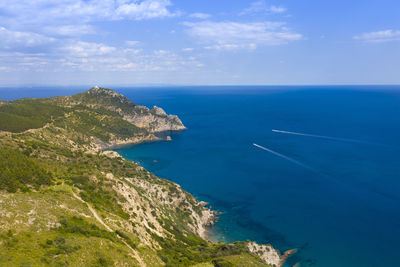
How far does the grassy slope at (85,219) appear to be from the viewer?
1251 inches

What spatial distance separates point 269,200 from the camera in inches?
3698

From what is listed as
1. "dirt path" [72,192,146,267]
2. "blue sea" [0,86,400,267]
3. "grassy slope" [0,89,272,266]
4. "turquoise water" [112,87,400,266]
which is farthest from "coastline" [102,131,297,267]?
"dirt path" [72,192,146,267]

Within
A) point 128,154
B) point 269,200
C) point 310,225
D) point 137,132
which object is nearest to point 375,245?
point 310,225

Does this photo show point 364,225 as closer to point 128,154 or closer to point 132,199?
point 132,199

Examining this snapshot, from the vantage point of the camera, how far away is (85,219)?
4038 centimetres

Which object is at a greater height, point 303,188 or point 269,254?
point 303,188

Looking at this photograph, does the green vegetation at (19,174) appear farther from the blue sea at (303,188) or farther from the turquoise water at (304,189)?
the turquoise water at (304,189)

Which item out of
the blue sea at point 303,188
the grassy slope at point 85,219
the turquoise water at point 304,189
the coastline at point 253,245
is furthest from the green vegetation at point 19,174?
the turquoise water at point 304,189

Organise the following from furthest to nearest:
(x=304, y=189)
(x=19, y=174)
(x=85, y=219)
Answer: (x=304, y=189), (x=19, y=174), (x=85, y=219)

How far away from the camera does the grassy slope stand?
31.8 metres

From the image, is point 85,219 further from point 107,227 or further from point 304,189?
point 304,189

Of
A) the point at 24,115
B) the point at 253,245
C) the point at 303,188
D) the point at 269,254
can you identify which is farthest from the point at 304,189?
the point at 24,115

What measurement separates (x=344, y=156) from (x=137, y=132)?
469ft

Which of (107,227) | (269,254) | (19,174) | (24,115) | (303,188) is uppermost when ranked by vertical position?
(24,115)
